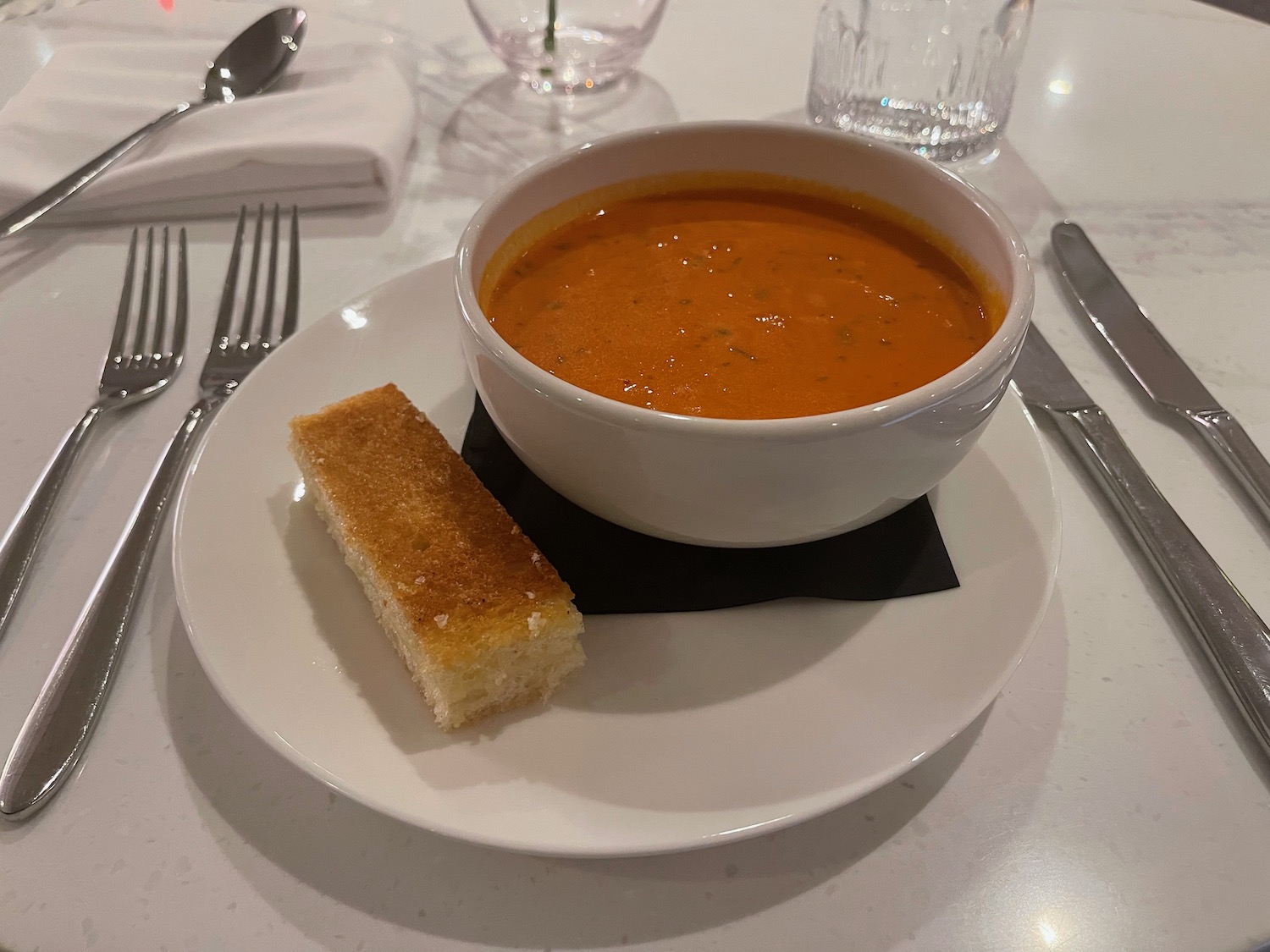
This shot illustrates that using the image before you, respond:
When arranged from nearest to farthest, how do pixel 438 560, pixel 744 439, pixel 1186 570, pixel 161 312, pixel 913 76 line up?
pixel 744 439 → pixel 438 560 → pixel 1186 570 → pixel 161 312 → pixel 913 76

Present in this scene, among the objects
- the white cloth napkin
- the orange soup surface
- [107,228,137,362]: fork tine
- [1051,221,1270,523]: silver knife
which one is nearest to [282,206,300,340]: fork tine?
the white cloth napkin

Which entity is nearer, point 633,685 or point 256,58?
point 633,685

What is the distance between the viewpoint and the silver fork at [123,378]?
108 cm

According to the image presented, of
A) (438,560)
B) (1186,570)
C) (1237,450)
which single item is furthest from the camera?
(1237,450)

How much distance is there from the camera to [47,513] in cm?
114

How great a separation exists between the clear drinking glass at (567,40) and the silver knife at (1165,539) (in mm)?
1273

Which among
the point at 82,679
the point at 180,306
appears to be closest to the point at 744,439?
the point at 82,679

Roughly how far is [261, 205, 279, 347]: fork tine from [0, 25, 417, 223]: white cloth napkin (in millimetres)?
125

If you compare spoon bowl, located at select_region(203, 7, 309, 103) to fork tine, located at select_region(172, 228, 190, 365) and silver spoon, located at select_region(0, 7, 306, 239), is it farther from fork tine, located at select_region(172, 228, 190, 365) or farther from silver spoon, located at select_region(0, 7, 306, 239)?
fork tine, located at select_region(172, 228, 190, 365)

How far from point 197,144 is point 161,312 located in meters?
0.49

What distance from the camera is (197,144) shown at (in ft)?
5.80

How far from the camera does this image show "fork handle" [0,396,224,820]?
2.86 feet

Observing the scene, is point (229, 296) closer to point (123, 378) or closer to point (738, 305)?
point (123, 378)

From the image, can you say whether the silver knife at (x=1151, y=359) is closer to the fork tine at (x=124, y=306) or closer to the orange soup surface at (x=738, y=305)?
the orange soup surface at (x=738, y=305)
